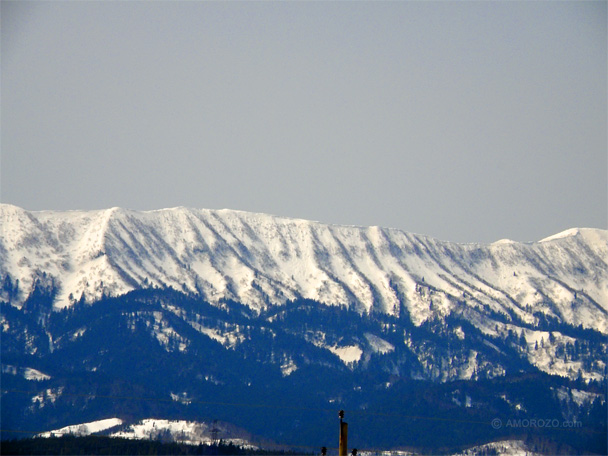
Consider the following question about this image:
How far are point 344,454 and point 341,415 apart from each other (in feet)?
11.0

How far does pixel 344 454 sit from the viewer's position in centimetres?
11119

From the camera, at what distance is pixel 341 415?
111 m
